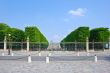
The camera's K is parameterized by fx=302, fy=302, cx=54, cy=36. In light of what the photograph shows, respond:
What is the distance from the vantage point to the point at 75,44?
234 ft

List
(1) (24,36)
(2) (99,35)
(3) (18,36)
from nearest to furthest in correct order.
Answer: (1) (24,36) < (3) (18,36) < (2) (99,35)

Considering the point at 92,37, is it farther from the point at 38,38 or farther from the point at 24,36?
the point at 24,36

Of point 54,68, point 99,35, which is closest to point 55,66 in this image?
point 54,68

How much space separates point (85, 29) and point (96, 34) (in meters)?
3.36

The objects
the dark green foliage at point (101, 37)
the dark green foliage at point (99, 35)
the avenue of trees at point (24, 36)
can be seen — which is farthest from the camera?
the dark green foliage at point (99, 35)

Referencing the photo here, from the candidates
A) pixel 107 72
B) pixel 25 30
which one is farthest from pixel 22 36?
pixel 107 72

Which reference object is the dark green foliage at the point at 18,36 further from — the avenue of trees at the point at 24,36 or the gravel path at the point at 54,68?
the gravel path at the point at 54,68

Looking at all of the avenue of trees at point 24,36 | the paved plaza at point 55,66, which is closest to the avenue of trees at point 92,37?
the avenue of trees at point 24,36

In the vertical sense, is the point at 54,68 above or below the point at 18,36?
below

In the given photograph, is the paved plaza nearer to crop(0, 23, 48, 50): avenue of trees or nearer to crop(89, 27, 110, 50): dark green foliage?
crop(0, 23, 48, 50): avenue of trees

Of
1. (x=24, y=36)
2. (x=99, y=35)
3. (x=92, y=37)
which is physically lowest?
(x=92, y=37)

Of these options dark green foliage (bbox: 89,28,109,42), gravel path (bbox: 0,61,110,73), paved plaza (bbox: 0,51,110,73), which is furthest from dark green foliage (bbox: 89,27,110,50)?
gravel path (bbox: 0,61,110,73)

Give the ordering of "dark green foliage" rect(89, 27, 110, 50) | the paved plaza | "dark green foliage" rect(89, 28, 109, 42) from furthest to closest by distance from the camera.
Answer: "dark green foliage" rect(89, 28, 109, 42) < "dark green foliage" rect(89, 27, 110, 50) < the paved plaza

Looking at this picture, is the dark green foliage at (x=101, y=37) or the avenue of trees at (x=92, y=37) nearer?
the dark green foliage at (x=101, y=37)
